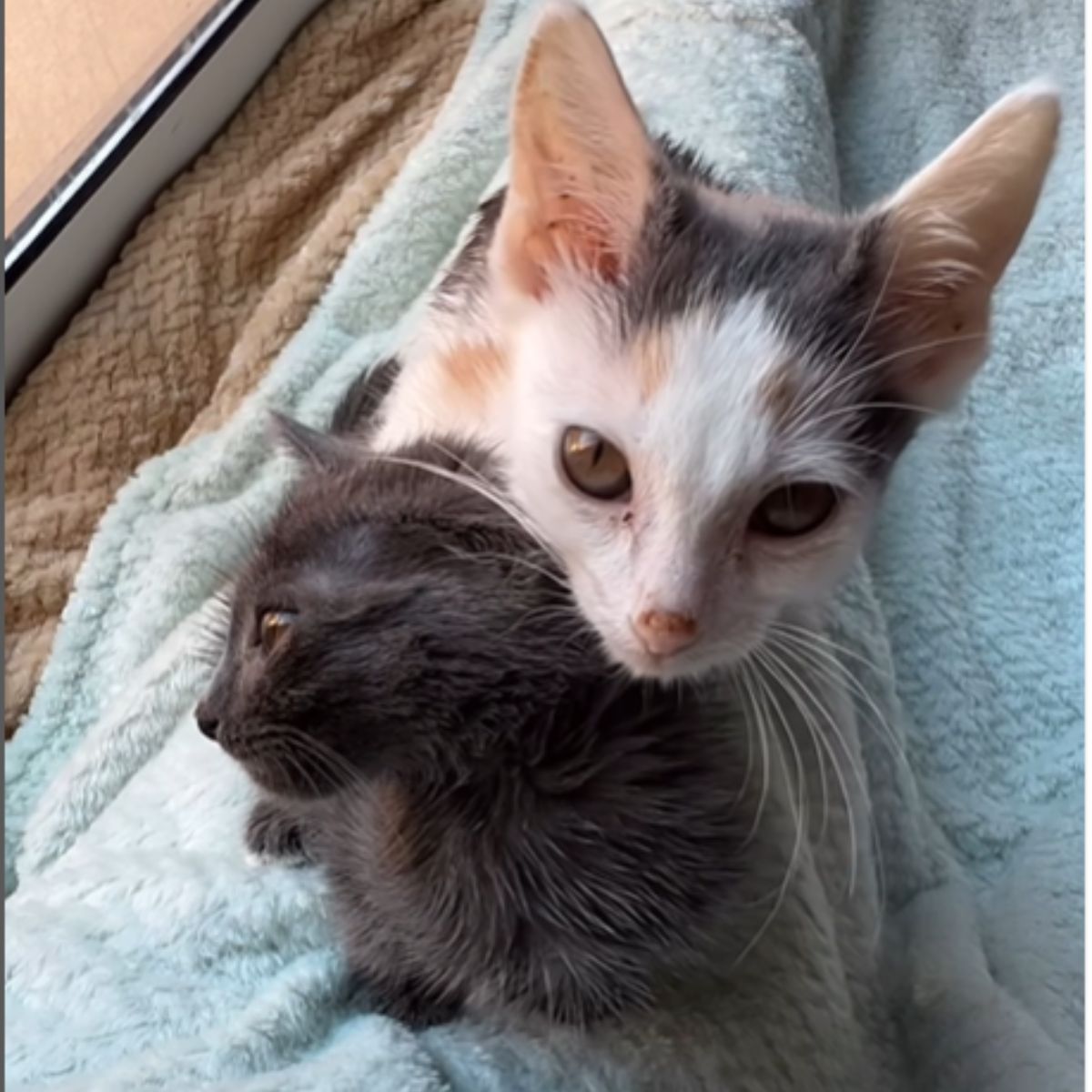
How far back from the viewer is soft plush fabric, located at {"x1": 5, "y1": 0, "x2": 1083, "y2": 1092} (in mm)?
794

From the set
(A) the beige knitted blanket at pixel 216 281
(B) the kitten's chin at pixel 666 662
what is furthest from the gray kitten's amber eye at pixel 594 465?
(A) the beige knitted blanket at pixel 216 281

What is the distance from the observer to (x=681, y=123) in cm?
126

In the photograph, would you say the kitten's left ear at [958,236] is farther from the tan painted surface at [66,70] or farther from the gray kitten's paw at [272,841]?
the tan painted surface at [66,70]

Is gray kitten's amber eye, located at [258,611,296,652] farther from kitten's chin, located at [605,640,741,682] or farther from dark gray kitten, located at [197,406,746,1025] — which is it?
kitten's chin, located at [605,640,741,682]

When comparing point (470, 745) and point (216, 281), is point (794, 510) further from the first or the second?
point (216, 281)

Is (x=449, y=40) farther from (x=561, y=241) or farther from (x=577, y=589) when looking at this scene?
(x=577, y=589)

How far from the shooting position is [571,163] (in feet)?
2.74

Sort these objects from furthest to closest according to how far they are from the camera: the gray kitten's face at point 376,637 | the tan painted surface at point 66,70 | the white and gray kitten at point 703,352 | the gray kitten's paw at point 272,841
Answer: the tan painted surface at point 66,70 → the gray kitten's paw at point 272,841 → the white and gray kitten at point 703,352 → the gray kitten's face at point 376,637

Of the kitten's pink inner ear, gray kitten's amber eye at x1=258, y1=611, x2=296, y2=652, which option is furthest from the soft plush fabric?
the kitten's pink inner ear

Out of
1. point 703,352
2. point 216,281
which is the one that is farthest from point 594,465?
point 216,281

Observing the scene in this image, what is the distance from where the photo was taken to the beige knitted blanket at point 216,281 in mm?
1312

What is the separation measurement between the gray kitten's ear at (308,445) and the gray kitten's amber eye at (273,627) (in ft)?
0.36

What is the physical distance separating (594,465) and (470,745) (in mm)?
201

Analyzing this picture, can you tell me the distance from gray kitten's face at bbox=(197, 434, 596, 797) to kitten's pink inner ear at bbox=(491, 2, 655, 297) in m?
0.24
